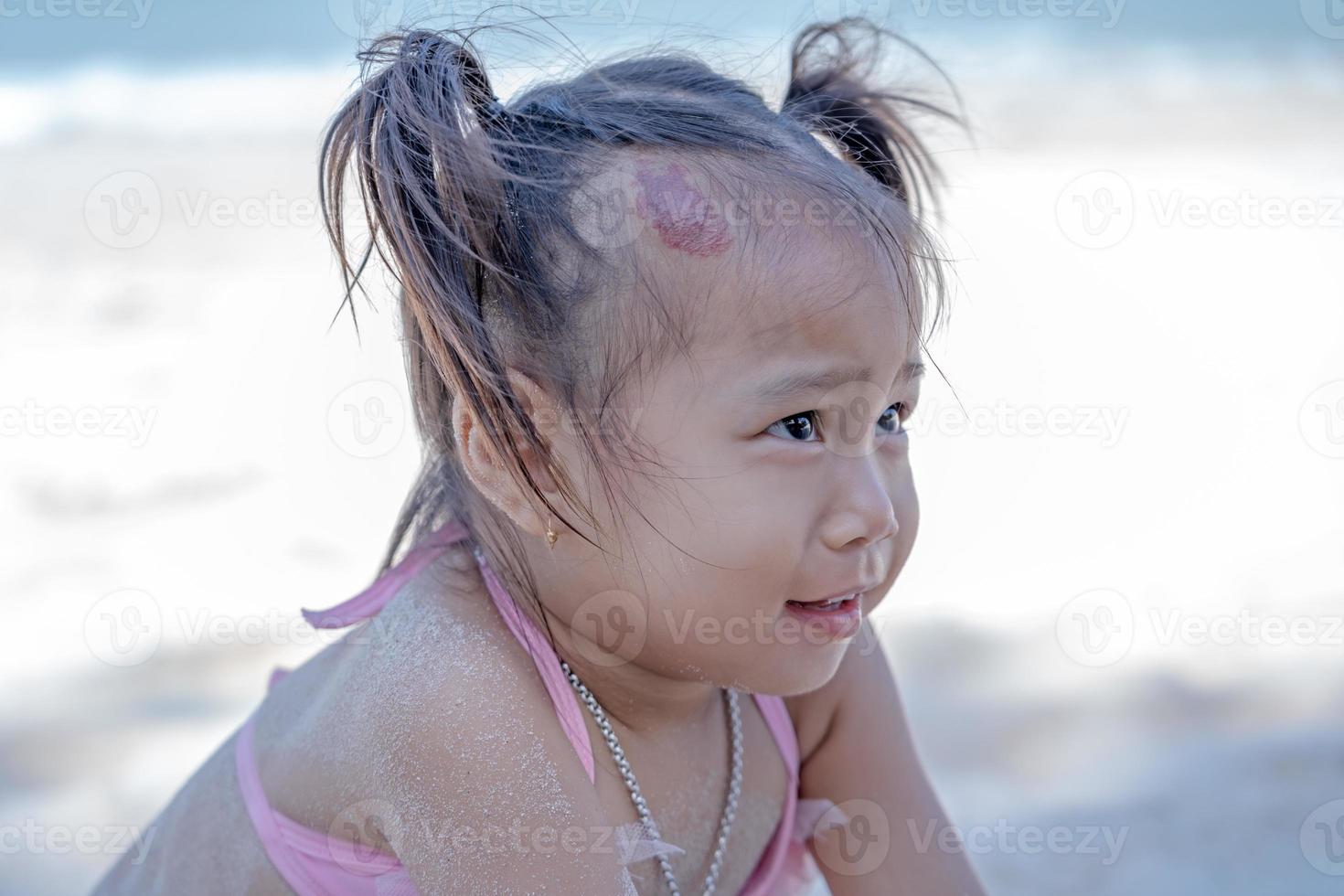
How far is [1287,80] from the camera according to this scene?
3268 millimetres

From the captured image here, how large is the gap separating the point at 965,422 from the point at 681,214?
5.04ft

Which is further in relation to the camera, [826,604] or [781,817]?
[781,817]

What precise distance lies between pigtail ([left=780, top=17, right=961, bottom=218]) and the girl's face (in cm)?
32

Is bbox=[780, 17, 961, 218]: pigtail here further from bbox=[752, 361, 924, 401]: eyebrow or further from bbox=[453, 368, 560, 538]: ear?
bbox=[453, 368, 560, 538]: ear

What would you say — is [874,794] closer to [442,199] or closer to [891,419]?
[891,419]

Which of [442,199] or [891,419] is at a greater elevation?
[442,199]

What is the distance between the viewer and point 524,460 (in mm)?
1124

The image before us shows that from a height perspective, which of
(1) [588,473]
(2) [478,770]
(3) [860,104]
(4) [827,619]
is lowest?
(2) [478,770]

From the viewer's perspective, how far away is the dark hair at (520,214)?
1106 millimetres

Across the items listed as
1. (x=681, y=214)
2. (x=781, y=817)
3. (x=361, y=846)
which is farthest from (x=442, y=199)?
(x=781, y=817)

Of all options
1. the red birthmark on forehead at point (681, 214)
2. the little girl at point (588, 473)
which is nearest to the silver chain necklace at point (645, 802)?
the little girl at point (588, 473)

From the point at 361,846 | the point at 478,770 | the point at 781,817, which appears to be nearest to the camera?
the point at 478,770

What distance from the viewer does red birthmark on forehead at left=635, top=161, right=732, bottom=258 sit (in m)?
1.10

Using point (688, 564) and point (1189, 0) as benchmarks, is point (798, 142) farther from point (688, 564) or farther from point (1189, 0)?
point (1189, 0)
